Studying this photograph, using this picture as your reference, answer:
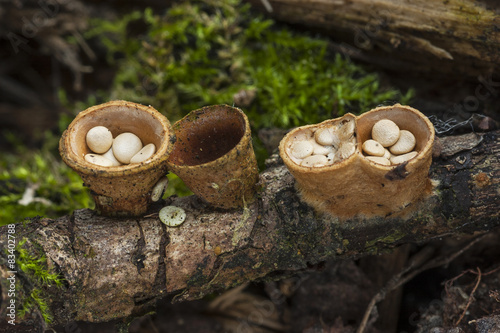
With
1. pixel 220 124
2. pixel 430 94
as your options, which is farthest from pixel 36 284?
pixel 430 94

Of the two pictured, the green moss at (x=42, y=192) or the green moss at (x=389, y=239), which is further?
the green moss at (x=42, y=192)

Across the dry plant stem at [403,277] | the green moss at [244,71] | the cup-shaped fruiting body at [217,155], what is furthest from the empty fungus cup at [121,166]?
the dry plant stem at [403,277]

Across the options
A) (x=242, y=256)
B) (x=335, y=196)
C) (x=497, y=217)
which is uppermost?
(x=335, y=196)

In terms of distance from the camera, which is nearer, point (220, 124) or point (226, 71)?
point (220, 124)

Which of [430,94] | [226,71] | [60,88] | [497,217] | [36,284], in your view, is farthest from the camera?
[60,88]

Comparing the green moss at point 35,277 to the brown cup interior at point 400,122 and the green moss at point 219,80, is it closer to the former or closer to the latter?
the green moss at point 219,80

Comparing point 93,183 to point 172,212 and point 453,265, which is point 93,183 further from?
point 453,265
